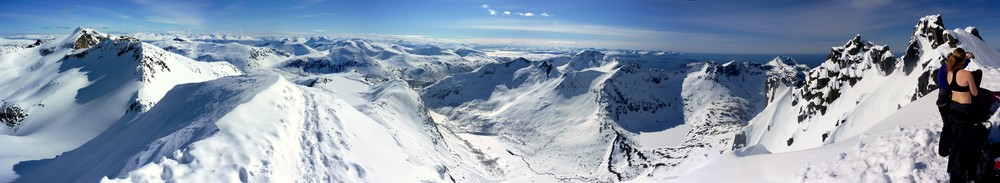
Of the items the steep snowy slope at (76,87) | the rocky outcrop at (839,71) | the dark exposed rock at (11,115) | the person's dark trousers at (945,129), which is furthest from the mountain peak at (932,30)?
the dark exposed rock at (11,115)

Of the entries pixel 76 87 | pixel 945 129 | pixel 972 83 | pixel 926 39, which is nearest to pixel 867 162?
pixel 945 129

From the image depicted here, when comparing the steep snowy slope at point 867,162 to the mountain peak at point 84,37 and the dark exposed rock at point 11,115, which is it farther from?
the mountain peak at point 84,37

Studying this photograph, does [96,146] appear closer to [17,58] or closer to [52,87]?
[52,87]

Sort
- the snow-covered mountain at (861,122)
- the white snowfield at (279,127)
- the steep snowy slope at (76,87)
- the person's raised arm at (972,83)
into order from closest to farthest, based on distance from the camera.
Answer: the person's raised arm at (972,83) < the snow-covered mountain at (861,122) < the white snowfield at (279,127) < the steep snowy slope at (76,87)

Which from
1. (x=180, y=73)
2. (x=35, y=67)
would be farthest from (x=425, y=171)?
(x=35, y=67)

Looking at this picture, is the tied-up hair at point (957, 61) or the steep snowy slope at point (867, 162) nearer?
the tied-up hair at point (957, 61)

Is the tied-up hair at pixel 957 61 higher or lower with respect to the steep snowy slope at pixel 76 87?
higher
